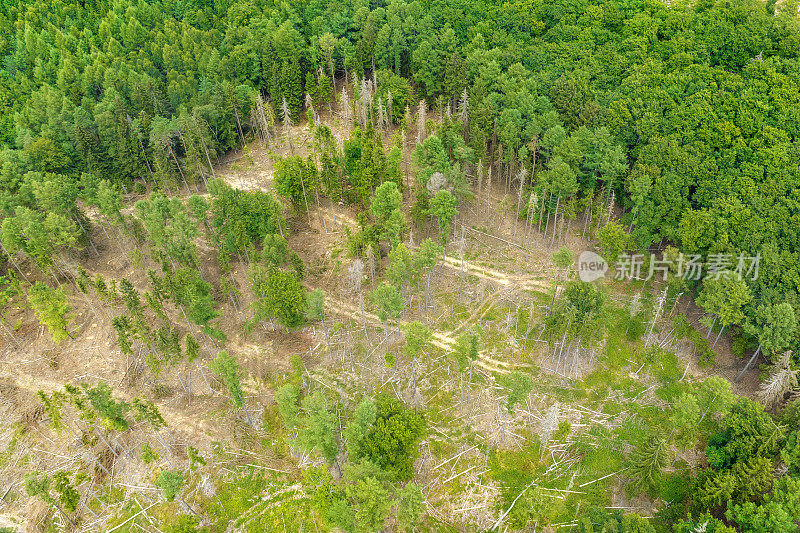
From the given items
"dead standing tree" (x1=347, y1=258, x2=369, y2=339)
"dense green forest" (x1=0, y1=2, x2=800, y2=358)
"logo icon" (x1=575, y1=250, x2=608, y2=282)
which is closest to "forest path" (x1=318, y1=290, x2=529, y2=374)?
"dead standing tree" (x1=347, y1=258, x2=369, y2=339)

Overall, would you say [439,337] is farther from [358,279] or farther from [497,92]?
[497,92]

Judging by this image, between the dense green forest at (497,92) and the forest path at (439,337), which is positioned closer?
the forest path at (439,337)

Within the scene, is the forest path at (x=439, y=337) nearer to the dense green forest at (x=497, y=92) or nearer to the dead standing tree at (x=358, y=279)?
the dead standing tree at (x=358, y=279)

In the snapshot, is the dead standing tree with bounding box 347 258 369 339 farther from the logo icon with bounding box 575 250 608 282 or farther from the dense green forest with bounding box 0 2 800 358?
the logo icon with bounding box 575 250 608 282

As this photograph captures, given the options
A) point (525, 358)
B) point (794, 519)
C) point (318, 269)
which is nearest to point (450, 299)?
point (525, 358)

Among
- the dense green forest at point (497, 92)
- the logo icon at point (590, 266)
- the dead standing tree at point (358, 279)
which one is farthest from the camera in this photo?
the logo icon at point (590, 266)

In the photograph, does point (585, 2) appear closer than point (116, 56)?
Yes

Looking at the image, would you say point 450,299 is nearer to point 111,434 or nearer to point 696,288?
point 696,288

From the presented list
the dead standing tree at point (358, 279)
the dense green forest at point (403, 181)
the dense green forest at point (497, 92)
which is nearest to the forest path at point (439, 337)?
the dead standing tree at point (358, 279)
